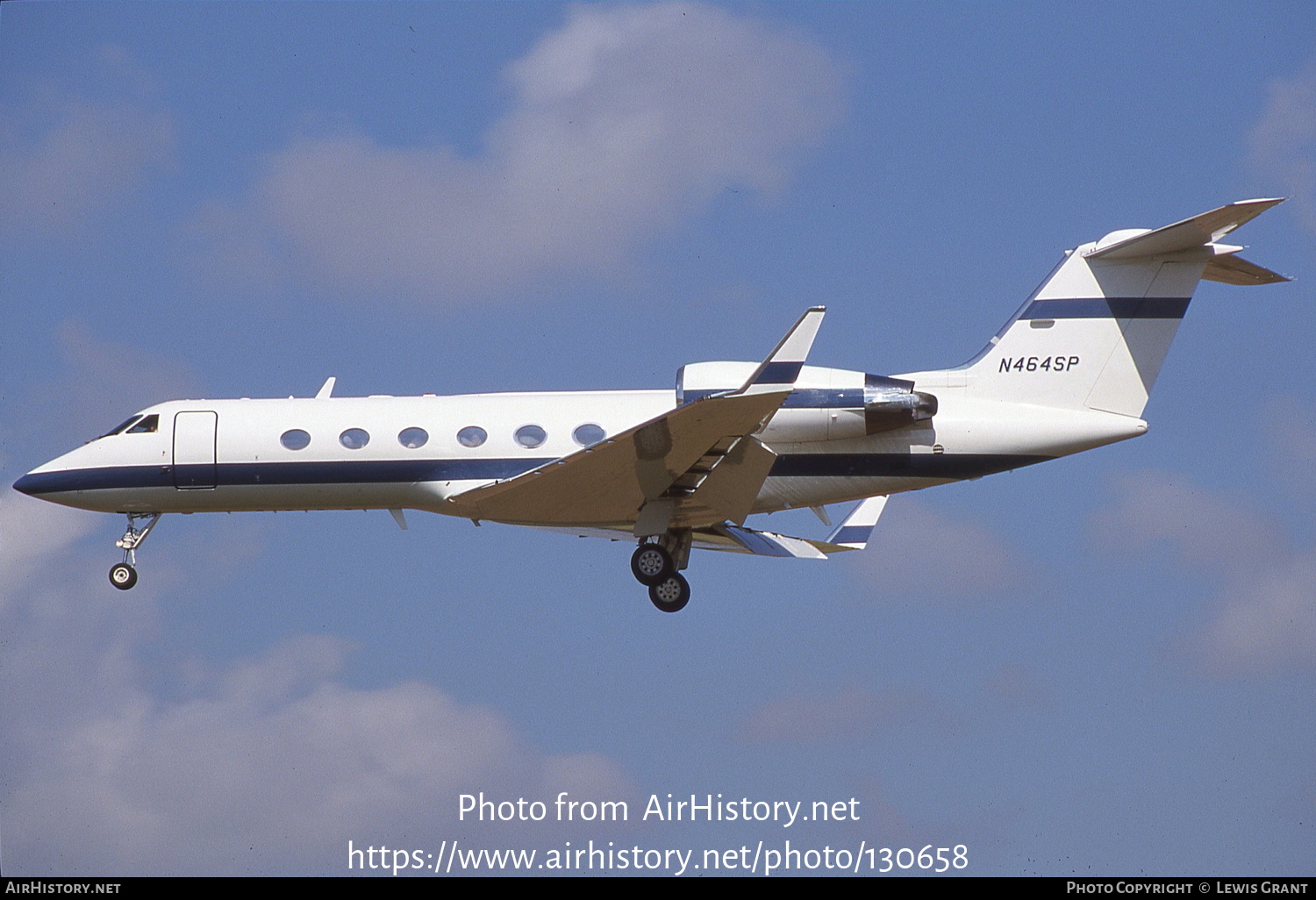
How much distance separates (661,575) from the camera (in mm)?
22359

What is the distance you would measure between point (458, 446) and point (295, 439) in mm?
2345

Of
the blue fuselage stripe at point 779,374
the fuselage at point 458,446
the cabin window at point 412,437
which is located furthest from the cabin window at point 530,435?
the blue fuselage stripe at point 779,374

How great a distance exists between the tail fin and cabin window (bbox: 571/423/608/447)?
5.17m

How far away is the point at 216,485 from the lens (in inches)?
939

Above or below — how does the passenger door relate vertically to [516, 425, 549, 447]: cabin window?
above

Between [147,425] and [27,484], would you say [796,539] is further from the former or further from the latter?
[27,484]

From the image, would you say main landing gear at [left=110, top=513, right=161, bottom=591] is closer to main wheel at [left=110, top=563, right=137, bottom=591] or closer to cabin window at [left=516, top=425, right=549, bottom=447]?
main wheel at [left=110, top=563, right=137, bottom=591]

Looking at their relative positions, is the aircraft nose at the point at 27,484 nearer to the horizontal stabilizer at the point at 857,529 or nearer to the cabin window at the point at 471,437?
the cabin window at the point at 471,437

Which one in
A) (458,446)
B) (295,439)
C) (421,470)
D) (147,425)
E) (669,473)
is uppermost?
(147,425)

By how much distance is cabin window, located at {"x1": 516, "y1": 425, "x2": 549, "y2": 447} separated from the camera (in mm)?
23203

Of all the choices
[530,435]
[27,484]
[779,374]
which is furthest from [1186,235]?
[27,484]

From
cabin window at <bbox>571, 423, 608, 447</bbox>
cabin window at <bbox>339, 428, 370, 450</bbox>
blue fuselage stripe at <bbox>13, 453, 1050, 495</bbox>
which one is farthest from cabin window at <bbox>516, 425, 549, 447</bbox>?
cabin window at <bbox>339, 428, 370, 450</bbox>

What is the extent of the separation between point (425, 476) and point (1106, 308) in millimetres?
9633
